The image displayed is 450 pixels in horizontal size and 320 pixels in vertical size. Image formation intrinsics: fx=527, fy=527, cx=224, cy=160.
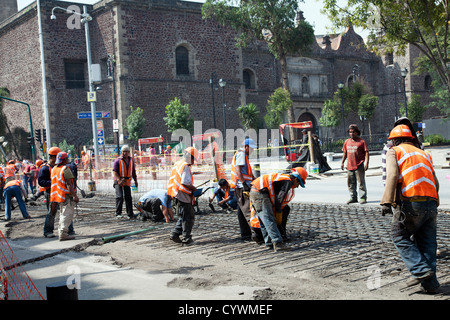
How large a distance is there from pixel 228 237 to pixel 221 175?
640 cm

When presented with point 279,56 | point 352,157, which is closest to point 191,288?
point 352,157

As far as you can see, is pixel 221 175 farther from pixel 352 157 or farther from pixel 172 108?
pixel 172 108

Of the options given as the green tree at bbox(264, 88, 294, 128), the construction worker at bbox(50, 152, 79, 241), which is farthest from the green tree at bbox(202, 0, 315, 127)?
the construction worker at bbox(50, 152, 79, 241)

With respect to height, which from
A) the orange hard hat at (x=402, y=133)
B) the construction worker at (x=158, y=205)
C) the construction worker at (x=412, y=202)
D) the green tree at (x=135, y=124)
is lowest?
the construction worker at (x=158, y=205)

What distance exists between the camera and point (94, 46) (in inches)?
1512

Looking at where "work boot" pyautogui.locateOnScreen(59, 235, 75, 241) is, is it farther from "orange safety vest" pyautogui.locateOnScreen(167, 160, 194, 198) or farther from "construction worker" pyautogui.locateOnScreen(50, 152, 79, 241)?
"orange safety vest" pyautogui.locateOnScreen(167, 160, 194, 198)

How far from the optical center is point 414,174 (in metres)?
5.15

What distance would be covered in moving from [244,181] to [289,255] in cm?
147

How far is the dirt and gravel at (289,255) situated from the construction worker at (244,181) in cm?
22

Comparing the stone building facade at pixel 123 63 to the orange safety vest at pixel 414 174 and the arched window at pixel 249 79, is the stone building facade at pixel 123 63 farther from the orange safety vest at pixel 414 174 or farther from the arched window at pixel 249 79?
the orange safety vest at pixel 414 174

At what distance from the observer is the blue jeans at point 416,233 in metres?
5.07

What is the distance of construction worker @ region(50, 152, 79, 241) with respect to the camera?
30.5 ft

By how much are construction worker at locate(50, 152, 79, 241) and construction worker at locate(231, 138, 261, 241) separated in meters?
2.97

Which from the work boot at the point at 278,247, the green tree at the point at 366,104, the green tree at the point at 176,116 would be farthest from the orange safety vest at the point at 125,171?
the green tree at the point at 366,104
